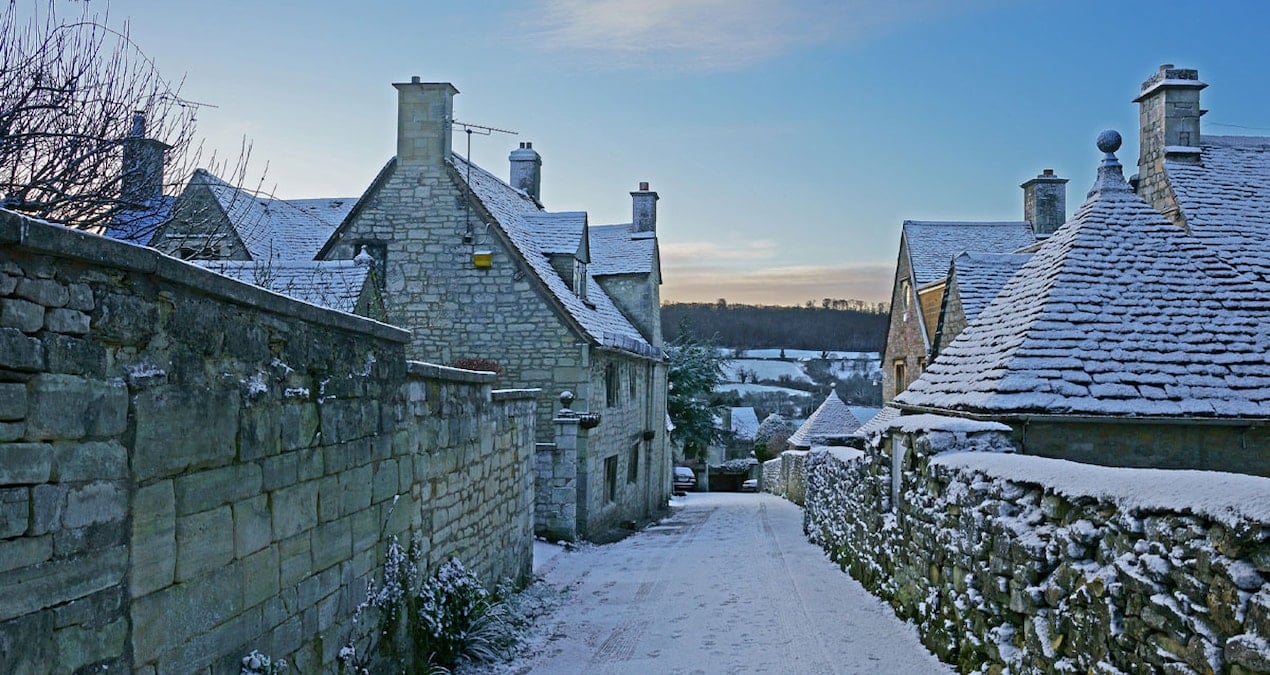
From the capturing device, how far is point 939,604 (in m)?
8.00

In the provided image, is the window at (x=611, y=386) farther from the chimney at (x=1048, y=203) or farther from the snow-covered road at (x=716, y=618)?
the chimney at (x=1048, y=203)

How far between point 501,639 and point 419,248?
474 inches

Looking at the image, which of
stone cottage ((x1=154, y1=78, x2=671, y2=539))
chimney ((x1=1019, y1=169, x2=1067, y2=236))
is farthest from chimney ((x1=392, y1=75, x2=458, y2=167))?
chimney ((x1=1019, y1=169, x2=1067, y2=236))

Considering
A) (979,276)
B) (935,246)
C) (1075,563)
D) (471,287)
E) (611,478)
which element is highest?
(935,246)

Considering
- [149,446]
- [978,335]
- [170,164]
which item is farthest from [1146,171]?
[149,446]

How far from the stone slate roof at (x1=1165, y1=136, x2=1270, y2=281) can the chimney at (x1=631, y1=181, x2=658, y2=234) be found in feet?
50.1

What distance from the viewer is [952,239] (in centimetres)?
2861

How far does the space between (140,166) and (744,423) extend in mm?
60352

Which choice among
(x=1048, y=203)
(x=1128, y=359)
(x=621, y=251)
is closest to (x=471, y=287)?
(x=621, y=251)

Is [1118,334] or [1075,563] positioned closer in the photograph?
[1075,563]

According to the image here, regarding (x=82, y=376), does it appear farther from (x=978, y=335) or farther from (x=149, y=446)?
(x=978, y=335)

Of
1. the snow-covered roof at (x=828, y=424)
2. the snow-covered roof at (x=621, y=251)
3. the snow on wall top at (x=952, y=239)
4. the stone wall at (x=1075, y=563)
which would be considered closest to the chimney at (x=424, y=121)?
the snow-covered roof at (x=621, y=251)

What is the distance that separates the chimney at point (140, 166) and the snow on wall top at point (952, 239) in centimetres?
2111

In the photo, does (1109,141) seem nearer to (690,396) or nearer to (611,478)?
(611,478)
